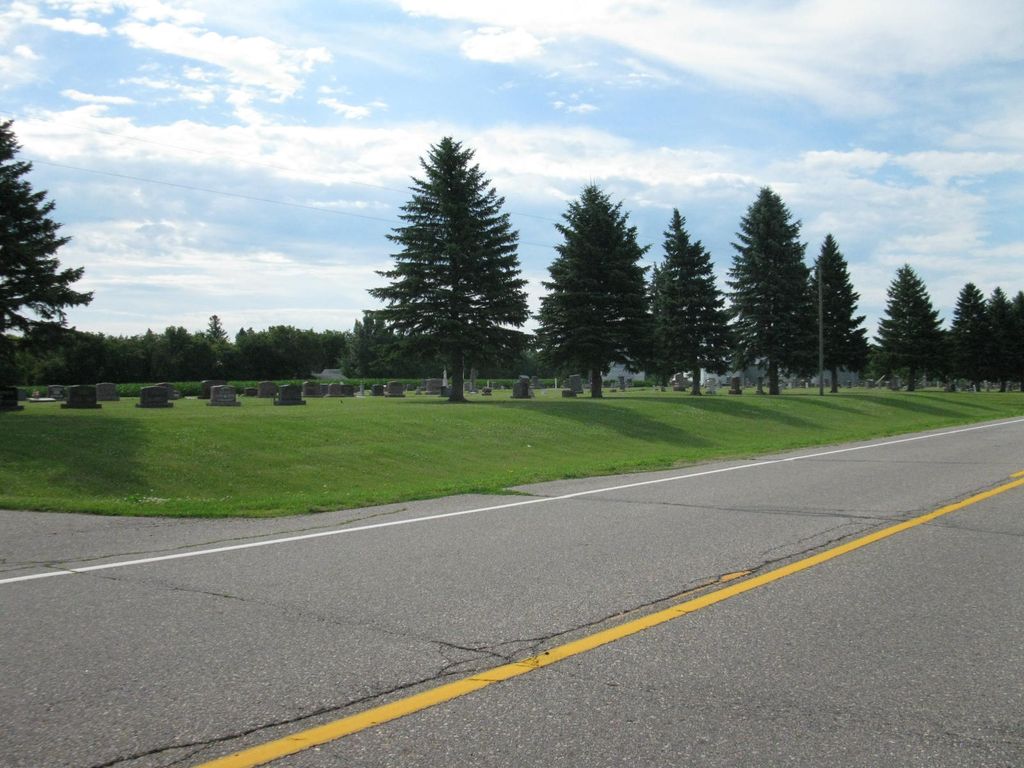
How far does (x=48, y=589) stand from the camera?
20.5 feet

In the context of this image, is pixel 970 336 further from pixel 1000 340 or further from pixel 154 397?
pixel 154 397

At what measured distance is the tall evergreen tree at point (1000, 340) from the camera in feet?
280

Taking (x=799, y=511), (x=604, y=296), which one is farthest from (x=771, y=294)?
(x=799, y=511)

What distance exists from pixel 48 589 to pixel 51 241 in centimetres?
3264

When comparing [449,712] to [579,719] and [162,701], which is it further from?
[162,701]

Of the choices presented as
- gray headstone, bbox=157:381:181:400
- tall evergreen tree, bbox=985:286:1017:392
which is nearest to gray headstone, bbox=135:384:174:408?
gray headstone, bbox=157:381:181:400

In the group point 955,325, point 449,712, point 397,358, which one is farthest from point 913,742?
point 955,325

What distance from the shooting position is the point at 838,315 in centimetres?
6700

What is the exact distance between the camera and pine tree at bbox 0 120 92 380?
31.6m

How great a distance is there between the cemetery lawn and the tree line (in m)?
7.19

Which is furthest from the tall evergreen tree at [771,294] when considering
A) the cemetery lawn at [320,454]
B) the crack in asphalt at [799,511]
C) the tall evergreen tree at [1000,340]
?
the crack in asphalt at [799,511]

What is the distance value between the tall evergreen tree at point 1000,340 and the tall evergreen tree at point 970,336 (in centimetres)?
45

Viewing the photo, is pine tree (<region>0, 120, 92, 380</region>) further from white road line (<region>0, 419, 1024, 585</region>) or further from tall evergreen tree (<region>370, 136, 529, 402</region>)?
white road line (<region>0, 419, 1024, 585</region>)

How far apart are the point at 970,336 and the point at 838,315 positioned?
27825 mm
